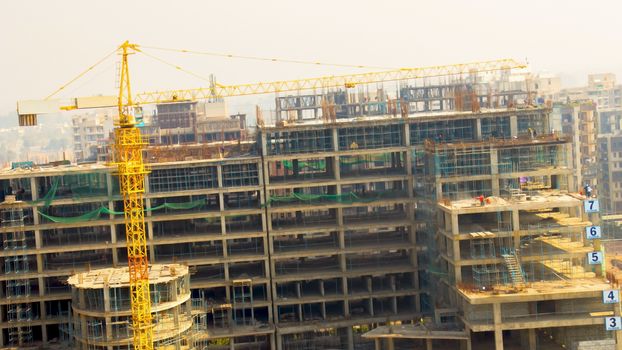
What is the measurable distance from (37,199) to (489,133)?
1682 inches

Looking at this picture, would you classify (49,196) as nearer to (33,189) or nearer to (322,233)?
(33,189)

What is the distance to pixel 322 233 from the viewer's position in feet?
299

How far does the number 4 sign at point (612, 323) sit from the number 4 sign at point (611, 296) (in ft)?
4.41

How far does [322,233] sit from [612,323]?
31848 millimetres

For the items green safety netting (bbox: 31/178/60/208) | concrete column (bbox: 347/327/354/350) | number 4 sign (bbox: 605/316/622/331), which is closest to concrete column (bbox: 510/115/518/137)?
number 4 sign (bbox: 605/316/622/331)

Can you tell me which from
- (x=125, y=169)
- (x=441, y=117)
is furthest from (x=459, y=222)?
(x=125, y=169)

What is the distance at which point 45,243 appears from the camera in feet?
274

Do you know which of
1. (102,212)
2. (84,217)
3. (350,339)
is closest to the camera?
(350,339)

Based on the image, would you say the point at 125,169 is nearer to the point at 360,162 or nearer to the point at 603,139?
the point at 360,162

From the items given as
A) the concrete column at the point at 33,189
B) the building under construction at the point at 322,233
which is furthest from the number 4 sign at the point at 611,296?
the concrete column at the point at 33,189

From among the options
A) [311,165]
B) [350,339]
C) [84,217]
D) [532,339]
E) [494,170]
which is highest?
[311,165]

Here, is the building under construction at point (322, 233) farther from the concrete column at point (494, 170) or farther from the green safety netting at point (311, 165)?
the green safety netting at point (311, 165)

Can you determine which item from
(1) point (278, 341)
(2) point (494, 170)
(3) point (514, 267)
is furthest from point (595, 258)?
(1) point (278, 341)

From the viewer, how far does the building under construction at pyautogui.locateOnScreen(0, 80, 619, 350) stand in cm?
7400
